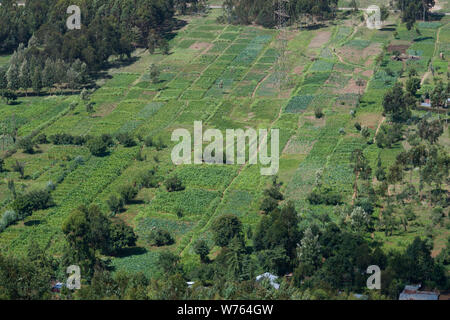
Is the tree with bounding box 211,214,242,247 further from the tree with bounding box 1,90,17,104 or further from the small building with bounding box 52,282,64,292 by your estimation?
the tree with bounding box 1,90,17,104

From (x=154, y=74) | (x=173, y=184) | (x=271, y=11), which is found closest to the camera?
(x=173, y=184)

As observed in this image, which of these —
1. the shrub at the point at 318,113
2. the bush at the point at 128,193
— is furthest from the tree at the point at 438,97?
the bush at the point at 128,193

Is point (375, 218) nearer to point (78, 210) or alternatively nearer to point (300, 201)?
point (300, 201)

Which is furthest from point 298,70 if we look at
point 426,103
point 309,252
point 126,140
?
point 309,252

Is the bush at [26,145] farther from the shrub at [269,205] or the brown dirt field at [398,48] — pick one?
the brown dirt field at [398,48]

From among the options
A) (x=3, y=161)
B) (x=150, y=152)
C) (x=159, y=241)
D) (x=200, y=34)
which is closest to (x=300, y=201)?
(x=159, y=241)

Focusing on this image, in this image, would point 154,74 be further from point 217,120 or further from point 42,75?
point 217,120

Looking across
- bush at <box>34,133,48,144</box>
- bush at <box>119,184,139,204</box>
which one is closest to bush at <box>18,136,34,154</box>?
bush at <box>34,133,48,144</box>
